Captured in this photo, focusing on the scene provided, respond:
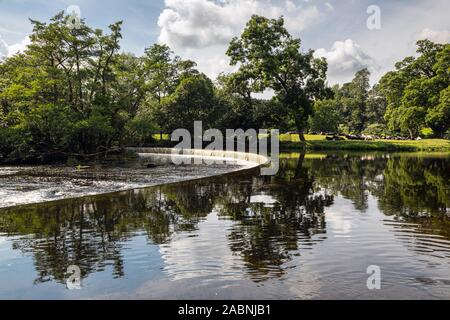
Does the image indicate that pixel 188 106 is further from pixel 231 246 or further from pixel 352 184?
pixel 231 246

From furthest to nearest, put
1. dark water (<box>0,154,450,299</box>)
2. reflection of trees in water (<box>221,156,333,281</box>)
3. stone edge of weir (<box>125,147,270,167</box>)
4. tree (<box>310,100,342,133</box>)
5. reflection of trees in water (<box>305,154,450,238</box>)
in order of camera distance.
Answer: tree (<box>310,100,342,133</box>) < stone edge of weir (<box>125,147,270,167</box>) < reflection of trees in water (<box>305,154,450,238</box>) < reflection of trees in water (<box>221,156,333,281</box>) < dark water (<box>0,154,450,299</box>)

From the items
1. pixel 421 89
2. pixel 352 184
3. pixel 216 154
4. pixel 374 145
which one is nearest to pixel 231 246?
pixel 352 184

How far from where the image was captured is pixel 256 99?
216 ft

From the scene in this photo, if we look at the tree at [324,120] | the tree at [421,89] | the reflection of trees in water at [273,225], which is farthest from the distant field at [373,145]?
the reflection of trees in water at [273,225]

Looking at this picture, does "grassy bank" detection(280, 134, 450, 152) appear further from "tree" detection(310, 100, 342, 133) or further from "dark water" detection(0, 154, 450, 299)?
"dark water" detection(0, 154, 450, 299)

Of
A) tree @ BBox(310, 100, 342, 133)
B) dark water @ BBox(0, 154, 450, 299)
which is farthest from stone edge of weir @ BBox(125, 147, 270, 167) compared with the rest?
tree @ BBox(310, 100, 342, 133)

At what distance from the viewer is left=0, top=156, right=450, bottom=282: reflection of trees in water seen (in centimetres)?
841

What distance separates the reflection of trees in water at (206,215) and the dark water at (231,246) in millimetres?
39

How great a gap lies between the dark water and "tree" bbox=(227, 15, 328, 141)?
4370 centimetres

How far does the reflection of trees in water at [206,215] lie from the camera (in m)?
8.41

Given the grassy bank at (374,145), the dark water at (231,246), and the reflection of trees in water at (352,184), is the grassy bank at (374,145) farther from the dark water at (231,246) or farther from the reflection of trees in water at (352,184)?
the dark water at (231,246)
